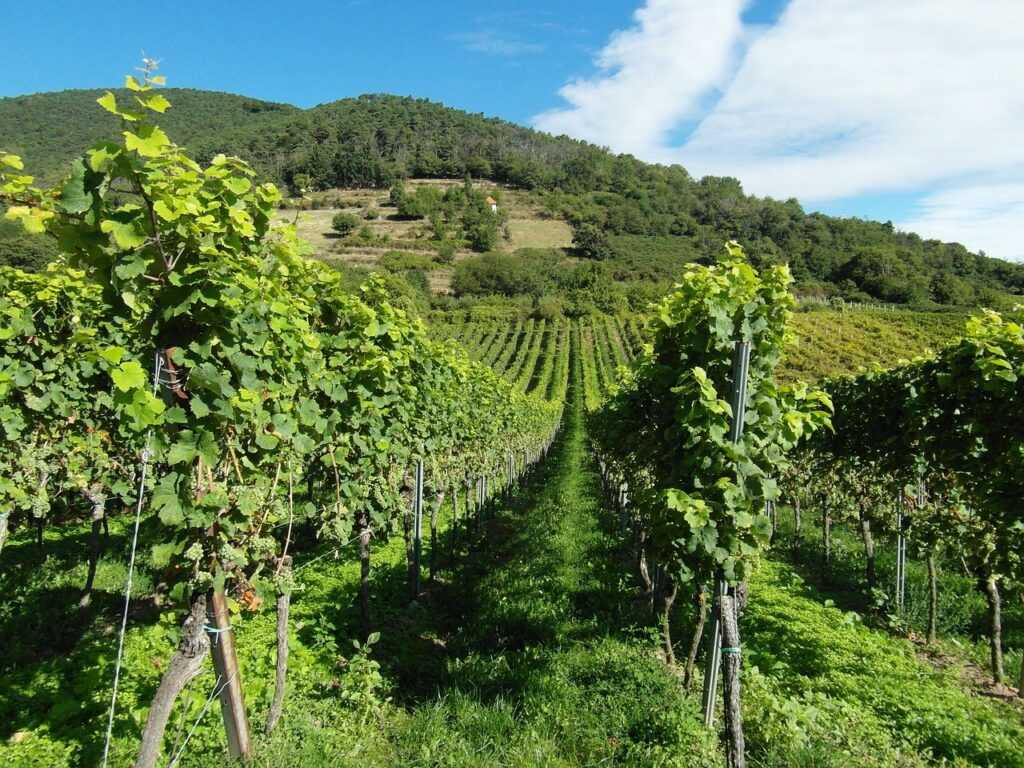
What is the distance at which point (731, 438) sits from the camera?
3760 millimetres

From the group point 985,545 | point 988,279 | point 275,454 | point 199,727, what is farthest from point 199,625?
point 988,279

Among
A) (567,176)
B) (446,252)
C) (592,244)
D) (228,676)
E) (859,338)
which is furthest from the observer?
(567,176)

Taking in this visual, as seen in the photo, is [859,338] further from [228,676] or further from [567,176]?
[567,176]

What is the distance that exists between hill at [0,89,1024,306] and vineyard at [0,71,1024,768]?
257 feet

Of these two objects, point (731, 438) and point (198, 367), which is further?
point (731, 438)

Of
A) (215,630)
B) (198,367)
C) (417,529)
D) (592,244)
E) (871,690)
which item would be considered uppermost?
(592,244)

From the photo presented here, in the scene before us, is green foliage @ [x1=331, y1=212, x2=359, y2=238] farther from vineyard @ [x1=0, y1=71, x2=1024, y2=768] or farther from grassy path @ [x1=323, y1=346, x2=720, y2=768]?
grassy path @ [x1=323, y1=346, x2=720, y2=768]

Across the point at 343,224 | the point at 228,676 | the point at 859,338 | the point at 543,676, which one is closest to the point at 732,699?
the point at 543,676

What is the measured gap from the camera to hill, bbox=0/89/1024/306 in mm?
85312

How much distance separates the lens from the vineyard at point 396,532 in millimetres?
2848

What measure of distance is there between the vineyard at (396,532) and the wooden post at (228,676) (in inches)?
0.8

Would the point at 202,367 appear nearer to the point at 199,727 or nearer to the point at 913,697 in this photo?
the point at 199,727

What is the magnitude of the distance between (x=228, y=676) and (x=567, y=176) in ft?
517

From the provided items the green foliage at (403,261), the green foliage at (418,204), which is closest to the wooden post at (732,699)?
the green foliage at (403,261)
